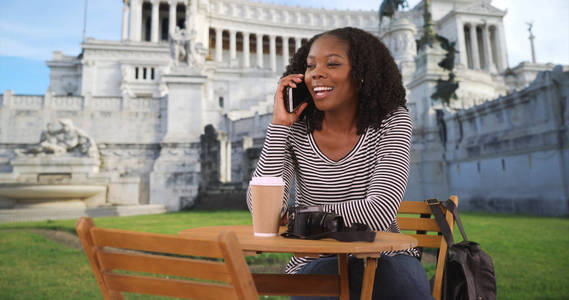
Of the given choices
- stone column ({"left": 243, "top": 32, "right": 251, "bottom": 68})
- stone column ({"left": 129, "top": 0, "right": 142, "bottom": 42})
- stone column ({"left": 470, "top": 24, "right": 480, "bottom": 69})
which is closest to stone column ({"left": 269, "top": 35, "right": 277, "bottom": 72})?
stone column ({"left": 243, "top": 32, "right": 251, "bottom": 68})

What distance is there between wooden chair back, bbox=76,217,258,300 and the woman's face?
149 centimetres

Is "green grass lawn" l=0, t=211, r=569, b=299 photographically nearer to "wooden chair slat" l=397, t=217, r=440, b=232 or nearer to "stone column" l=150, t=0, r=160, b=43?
"wooden chair slat" l=397, t=217, r=440, b=232

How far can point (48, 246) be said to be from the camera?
23.9ft

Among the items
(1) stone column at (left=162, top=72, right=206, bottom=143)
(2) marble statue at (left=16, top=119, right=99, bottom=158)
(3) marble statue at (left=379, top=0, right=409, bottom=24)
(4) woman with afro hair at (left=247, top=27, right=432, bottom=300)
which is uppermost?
(3) marble statue at (left=379, top=0, right=409, bottom=24)

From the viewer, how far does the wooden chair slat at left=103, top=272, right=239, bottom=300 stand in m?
1.20

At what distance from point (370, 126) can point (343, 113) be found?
0.68 feet

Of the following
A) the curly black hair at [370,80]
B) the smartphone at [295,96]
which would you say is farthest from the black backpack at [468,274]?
the smartphone at [295,96]

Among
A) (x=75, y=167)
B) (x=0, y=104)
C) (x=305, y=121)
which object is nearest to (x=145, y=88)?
(x=0, y=104)

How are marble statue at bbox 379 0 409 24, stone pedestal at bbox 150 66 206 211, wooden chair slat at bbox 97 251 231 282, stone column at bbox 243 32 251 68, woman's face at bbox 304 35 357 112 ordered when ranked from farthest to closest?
stone column at bbox 243 32 251 68 → marble statue at bbox 379 0 409 24 → stone pedestal at bbox 150 66 206 211 → woman's face at bbox 304 35 357 112 → wooden chair slat at bbox 97 251 231 282

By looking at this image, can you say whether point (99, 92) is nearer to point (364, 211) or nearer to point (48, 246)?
point (48, 246)

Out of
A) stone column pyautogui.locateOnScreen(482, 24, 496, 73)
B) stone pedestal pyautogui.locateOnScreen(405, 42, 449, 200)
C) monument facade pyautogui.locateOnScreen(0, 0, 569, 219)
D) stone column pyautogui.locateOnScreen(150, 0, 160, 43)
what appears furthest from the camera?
stone column pyautogui.locateOnScreen(482, 24, 496, 73)

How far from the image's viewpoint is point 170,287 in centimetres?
127

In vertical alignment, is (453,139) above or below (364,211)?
above

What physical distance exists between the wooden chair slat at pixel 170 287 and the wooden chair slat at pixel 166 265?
0.04 m
